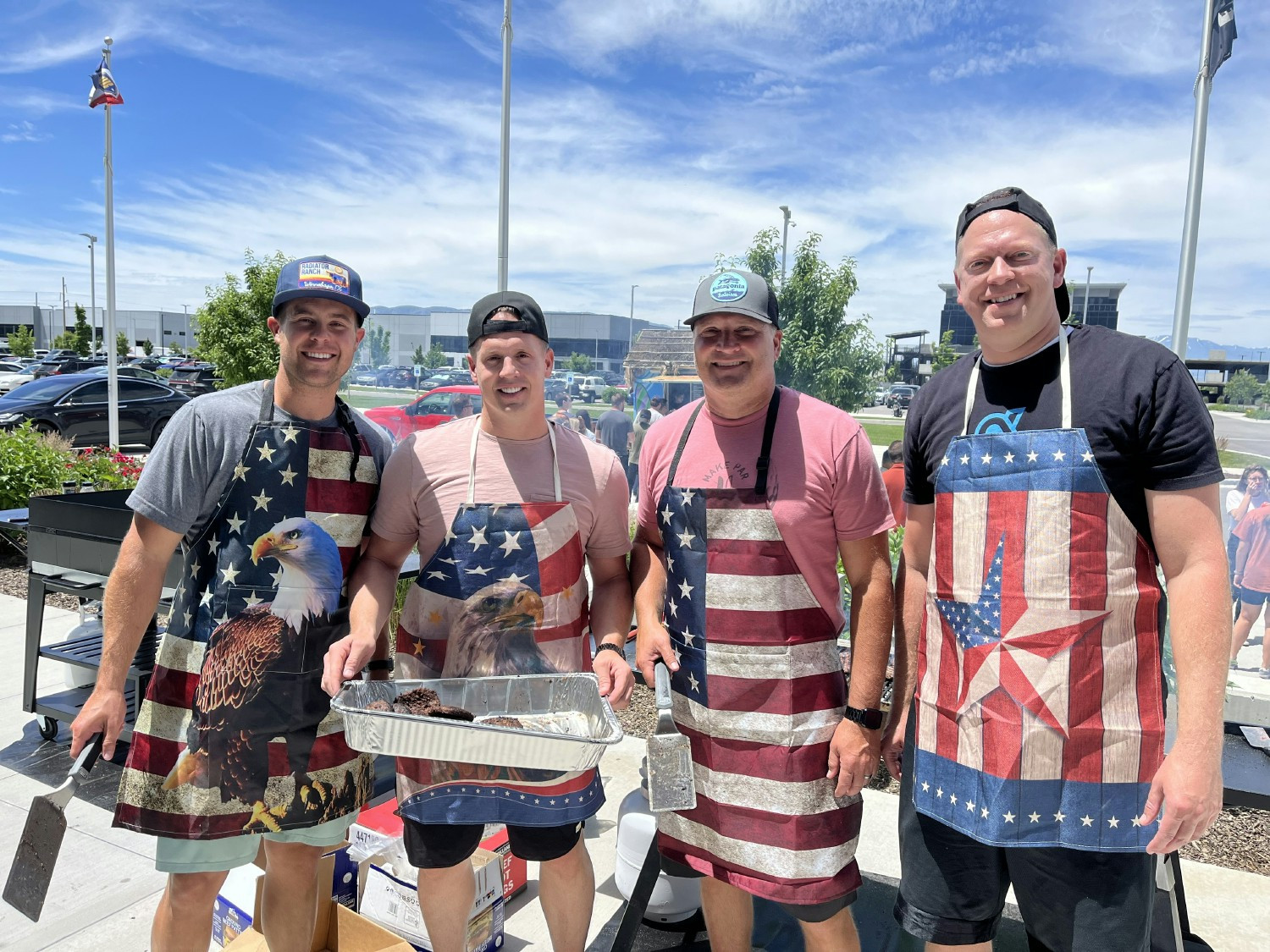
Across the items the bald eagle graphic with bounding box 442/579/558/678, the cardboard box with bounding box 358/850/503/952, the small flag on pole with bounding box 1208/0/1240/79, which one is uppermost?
the small flag on pole with bounding box 1208/0/1240/79

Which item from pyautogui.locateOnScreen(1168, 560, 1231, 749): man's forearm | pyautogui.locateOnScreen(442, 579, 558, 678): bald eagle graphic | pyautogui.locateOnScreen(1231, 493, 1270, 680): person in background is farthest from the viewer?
pyautogui.locateOnScreen(1231, 493, 1270, 680): person in background

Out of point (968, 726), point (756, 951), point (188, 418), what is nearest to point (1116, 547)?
point (968, 726)

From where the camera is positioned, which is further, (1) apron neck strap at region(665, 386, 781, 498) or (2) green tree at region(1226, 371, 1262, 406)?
(2) green tree at region(1226, 371, 1262, 406)

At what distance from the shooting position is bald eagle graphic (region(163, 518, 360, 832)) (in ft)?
7.01

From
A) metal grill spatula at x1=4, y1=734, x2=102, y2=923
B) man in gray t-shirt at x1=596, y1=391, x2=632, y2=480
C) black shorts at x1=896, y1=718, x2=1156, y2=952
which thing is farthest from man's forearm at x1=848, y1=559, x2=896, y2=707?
man in gray t-shirt at x1=596, y1=391, x2=632, y2=480

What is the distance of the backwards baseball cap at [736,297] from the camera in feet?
6.95

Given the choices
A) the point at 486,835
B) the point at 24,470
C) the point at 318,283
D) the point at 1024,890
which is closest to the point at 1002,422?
the point at 1024,890

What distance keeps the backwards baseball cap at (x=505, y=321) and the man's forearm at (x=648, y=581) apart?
68cm

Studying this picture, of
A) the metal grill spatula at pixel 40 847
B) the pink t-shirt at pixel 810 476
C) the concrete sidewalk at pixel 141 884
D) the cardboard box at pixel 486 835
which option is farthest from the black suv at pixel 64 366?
the pink t-shirt at pixel 810 476

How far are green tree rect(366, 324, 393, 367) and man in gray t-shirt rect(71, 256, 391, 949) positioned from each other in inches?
529

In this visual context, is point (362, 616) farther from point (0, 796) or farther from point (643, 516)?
point (0, 796)

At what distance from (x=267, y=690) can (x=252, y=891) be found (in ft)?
3.12

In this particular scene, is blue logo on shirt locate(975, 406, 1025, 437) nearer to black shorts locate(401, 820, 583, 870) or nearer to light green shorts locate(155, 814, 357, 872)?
black shorts locate(401, 820, 583, 870)

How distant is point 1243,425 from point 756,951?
777 cm
